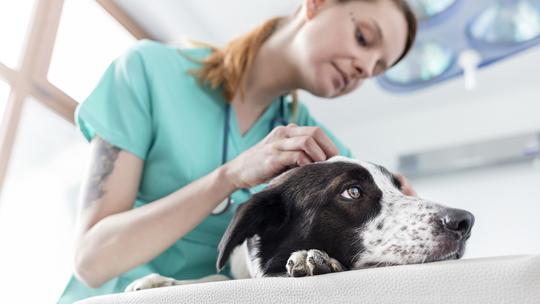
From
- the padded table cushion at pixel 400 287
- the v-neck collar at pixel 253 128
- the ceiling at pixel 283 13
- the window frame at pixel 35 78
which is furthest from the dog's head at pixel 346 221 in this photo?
the ceiling at pixel 283 13

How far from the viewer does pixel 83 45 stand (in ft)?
7.19

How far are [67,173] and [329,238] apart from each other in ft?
4.84

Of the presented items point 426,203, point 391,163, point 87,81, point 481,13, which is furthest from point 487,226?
point 87,81

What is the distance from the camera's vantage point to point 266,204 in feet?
3.26

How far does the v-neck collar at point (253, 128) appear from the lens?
1.39 m

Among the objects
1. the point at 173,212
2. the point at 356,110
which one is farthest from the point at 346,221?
the point at 356,110

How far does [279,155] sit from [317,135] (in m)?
0.10

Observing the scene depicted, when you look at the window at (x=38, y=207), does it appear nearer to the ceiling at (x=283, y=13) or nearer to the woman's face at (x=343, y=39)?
the ceiling at (x=283, y=13)

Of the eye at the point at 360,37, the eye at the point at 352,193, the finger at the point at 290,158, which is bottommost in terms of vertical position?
the eye at the point at 352,193

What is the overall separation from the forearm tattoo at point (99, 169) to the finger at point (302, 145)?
1.44 feet

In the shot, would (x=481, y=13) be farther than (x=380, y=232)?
Yes

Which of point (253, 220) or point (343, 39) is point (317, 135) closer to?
point (253, 220)

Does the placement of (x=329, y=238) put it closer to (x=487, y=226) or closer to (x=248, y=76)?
(x=248, y=76)

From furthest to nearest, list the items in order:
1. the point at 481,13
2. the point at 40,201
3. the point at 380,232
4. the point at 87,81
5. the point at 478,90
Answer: the point at 478,90
the point at 87,81
the point at 40,201
the point at 481,13
the point at 380,232
